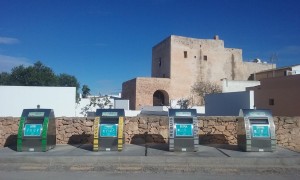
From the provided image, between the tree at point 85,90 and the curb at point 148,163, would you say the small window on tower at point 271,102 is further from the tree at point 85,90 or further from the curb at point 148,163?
the tree at point 85,90

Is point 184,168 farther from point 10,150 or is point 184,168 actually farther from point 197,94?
point 197,94

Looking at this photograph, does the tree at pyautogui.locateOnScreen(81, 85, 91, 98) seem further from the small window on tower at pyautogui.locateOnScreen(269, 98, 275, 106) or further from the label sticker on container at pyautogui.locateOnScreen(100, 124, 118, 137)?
the label sticker on container at pyautogui.locateOnScreen(100, 124, 118, 137)

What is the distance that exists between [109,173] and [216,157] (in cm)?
276

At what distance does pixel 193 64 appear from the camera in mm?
46375

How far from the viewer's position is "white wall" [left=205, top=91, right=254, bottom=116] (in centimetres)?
2083

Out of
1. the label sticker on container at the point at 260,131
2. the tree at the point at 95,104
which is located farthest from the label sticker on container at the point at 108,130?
the tree at the point at 95,104

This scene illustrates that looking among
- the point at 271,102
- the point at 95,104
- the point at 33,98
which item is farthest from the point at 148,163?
the point at 95,104

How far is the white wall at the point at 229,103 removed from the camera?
68.3ft

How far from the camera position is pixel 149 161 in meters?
8.11

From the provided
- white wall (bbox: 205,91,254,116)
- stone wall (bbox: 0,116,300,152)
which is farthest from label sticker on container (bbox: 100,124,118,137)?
white wall (bbox: 205,91,254,116)

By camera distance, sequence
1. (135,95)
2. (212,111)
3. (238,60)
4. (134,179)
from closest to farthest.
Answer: (134,179)
(212,111)
(135,95)
(238,60)

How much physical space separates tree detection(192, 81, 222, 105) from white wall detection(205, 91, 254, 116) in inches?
698

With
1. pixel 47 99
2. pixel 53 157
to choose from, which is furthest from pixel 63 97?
pixel 53 157

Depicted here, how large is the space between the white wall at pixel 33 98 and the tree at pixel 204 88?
26.2 metres
